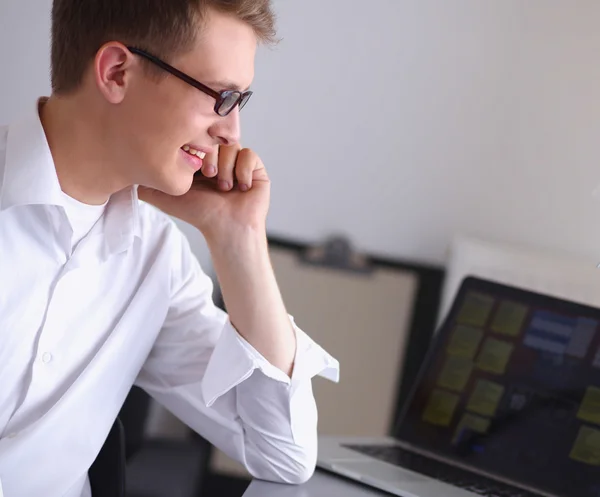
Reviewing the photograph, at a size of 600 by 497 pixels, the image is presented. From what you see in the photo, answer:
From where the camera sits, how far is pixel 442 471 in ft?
4.88

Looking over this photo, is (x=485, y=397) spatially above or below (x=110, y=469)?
above

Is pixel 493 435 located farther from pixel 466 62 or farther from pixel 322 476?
pixel 466 62

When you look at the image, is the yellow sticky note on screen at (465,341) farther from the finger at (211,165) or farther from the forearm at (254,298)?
the finger at (211,165)

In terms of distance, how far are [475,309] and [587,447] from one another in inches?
13.3

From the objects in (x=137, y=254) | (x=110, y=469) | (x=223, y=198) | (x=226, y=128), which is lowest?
(x=110, y=469)

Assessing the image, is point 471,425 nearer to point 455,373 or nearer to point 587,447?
point 455,373

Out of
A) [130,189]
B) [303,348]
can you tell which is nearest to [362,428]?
[303,348]

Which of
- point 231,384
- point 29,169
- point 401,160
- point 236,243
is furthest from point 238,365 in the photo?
point 401,160

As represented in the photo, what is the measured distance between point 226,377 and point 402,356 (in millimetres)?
843

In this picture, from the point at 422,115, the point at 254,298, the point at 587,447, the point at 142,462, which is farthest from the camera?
the point at 422,115

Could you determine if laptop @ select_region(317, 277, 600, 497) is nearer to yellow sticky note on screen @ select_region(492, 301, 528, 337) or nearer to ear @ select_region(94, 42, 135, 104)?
yellow sticky note on screen @ select_region(492, 301, 528, 337)

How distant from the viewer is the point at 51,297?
1.14 m

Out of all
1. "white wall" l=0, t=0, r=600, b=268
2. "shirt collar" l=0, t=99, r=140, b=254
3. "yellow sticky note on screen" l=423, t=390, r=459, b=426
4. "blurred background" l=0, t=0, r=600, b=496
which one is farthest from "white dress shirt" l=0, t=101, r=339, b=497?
"white wall" l=0, t=0, r=600, b=268

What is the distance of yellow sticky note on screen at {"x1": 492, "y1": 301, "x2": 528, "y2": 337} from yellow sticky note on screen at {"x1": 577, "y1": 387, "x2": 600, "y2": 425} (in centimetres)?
18
